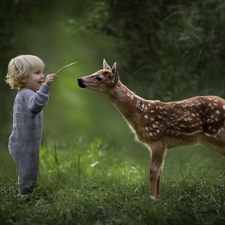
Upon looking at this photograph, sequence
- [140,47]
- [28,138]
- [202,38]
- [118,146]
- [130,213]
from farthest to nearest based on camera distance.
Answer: [118,146] < [140,47] < [202,38] < [28,138] < [130,213]

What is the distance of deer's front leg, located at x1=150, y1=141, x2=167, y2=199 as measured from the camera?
3129 millimetres

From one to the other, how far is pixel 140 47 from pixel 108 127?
220 centimetres

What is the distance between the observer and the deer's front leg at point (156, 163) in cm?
313

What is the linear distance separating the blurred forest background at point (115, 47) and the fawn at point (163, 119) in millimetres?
2301

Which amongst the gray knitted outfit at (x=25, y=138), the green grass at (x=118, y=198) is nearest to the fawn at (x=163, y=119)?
the green grass at (x=118, y=198)

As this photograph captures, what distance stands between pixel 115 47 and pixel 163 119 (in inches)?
127

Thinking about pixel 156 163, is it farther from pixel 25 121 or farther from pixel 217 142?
pixel 25 121

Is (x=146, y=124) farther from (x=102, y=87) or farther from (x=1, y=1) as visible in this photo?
(x=1, y=1)

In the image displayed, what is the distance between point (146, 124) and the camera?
3.25 metres

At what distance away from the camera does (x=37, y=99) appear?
2951mm

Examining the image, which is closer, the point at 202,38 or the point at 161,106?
the point at 161,106

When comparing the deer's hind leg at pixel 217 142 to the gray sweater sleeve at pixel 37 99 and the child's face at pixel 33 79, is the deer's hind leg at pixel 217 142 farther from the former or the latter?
the child's face at pixel 33 79

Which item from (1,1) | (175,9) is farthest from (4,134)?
(175,9)

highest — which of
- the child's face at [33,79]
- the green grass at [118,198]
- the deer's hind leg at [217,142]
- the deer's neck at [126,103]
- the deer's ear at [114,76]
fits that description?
the deer's ear at [114,76]
